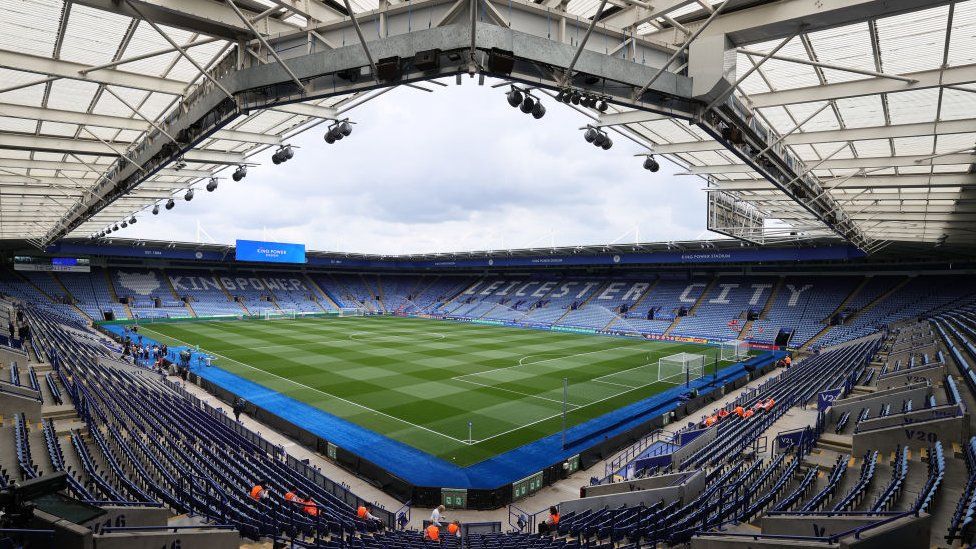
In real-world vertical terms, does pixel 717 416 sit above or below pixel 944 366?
below

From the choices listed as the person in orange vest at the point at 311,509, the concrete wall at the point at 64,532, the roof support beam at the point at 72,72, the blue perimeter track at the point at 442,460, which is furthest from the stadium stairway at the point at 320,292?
the concrete wall at the point at 64,532

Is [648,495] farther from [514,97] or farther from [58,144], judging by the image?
[58,144]

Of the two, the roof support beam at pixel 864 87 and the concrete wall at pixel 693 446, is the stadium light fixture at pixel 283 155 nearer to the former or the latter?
the roof support beam at pixel 864 87

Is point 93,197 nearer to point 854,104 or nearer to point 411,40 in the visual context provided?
point 411,40

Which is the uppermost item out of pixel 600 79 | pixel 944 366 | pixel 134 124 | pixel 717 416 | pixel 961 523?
pixel 134 124

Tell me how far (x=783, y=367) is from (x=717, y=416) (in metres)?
17.9

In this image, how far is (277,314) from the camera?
210ft

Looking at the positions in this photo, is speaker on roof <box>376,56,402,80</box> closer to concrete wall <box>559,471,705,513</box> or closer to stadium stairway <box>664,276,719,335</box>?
concrete wall <box>559,471,705,513</box>

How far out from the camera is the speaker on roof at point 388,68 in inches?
295

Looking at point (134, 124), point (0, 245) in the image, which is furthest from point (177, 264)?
point (134, 124)

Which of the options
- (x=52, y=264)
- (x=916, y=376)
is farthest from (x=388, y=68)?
(x=52, y=264)

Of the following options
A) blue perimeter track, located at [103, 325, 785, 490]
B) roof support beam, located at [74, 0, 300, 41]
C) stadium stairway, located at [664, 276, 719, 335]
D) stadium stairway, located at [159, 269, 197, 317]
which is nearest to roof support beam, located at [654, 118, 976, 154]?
blue perimeter track, located at [103, 325, 785, 490]

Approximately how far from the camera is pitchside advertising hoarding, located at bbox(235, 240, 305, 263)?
59.5 m

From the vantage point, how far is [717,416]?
2025cm
